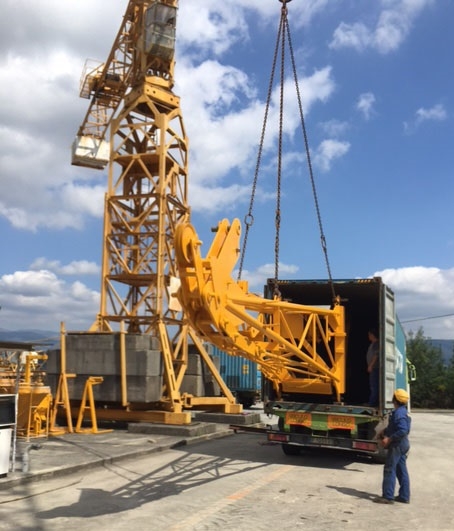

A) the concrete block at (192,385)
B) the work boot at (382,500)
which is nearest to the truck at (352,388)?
the work boot at (382,500)

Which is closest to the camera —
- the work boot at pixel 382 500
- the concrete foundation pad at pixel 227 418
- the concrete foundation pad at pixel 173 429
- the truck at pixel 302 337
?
the truck at pixel 302 337

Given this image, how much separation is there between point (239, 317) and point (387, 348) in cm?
437

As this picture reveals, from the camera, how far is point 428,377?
34750 mm

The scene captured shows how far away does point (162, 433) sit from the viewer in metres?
14.2

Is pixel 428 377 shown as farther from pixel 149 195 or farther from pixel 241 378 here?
pixel 149 195

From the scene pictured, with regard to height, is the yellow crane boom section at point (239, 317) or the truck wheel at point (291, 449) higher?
the yellow crane boom section at point (239, 317)

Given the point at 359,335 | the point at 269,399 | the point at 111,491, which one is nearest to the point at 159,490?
the point at 111,491

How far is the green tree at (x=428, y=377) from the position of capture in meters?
33.8

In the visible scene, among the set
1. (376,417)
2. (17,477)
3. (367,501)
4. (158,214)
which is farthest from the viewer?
(158,214)

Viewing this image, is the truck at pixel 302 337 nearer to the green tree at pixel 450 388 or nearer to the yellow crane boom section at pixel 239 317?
the yellow crane boom section at pixel 239 317

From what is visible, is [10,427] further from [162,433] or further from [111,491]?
[162,433]

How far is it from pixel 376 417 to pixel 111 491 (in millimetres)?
4849

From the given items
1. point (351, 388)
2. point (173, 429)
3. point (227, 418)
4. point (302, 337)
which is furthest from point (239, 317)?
point (227, 418)

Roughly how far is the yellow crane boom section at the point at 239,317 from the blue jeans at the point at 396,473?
2035mm
